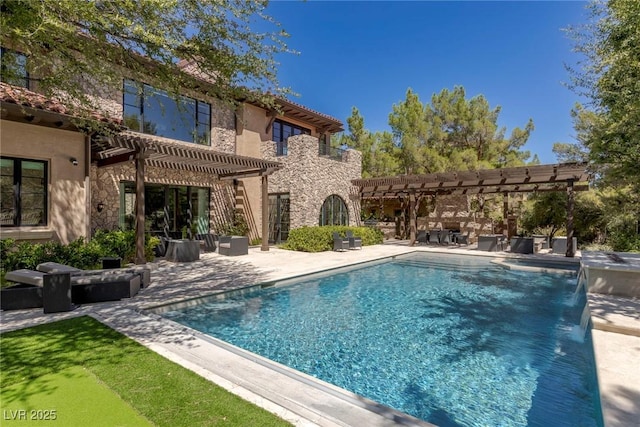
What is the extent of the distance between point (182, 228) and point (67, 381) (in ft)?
44.6

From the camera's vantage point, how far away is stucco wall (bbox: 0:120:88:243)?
375 inches

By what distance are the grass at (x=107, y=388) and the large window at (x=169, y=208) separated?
10.3m

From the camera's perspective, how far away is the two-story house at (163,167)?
32.0 ft

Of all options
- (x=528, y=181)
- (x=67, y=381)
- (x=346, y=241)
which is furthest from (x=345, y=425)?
(x=528, y=181)

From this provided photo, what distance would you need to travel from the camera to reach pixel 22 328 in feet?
17.7

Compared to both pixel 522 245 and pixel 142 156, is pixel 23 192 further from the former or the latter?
pixel 522 245

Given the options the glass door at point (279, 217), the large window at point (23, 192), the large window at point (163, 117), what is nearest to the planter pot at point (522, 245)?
the glass door at point (279, 217)

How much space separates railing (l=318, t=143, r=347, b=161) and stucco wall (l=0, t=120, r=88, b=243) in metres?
12.5

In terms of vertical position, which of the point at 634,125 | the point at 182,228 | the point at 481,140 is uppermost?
the point at 481,140

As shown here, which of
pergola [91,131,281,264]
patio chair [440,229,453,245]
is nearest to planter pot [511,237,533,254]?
patio chair [440,229,453,245]

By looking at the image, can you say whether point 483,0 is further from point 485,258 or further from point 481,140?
point 481,140

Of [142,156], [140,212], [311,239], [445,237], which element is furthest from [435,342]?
[445,237]

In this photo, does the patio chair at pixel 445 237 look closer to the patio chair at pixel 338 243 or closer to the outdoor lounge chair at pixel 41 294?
the patio chair at pixel 338 243

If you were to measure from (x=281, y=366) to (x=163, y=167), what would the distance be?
→ 14.0m
